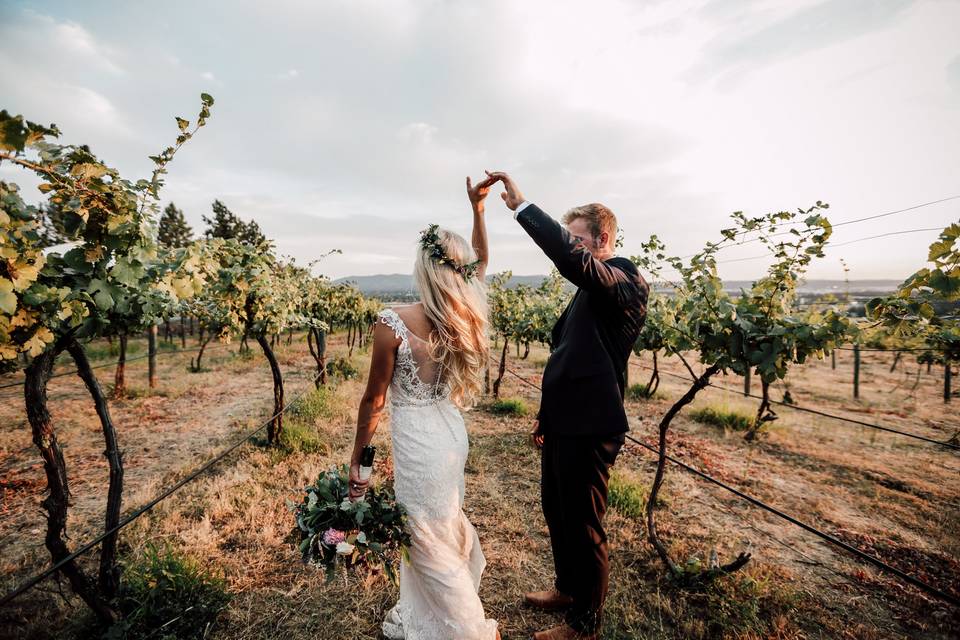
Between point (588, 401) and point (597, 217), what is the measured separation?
113 centimetres

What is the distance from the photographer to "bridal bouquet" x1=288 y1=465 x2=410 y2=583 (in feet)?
6.64

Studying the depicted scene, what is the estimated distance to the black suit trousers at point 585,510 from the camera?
7.63 ft

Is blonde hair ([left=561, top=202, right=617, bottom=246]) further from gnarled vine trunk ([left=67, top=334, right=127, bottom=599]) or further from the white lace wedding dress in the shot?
gnarled vine trunk ([left=67, top=334, right=127, bottom=599])

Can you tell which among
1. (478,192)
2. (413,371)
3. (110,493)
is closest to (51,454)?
(110,493)

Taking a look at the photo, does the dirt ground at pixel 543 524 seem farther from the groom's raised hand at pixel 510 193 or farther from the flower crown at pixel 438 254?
the groom's raised hand at pixel 510 193

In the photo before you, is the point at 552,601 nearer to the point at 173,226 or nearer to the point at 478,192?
the point at 478,192

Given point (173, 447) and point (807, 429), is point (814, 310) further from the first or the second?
point (173, 447)

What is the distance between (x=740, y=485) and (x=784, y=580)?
214 cm

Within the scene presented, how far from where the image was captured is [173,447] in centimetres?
638

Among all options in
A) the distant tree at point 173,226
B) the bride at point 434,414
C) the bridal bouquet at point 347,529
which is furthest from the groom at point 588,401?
the distant tree at point 173,226

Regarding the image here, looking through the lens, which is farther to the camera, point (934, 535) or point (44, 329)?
point (934, 535)

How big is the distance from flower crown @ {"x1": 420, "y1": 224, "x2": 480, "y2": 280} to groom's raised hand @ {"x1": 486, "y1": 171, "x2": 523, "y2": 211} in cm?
39

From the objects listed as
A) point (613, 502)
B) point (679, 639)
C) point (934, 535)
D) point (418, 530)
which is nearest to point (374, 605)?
point (418, 530)

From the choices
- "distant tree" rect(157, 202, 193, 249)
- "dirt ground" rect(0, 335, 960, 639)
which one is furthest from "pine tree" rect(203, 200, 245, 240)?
"dirt ground" rect(0, 335, 960, 639)
